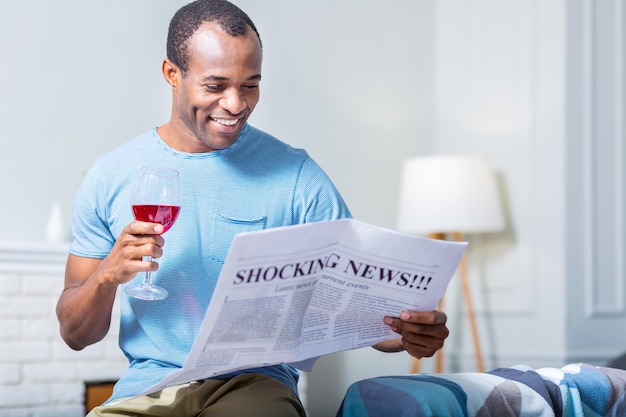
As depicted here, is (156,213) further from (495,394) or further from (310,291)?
(495,394)

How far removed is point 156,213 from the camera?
1.58 m

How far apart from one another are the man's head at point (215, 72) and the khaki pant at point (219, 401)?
49cm

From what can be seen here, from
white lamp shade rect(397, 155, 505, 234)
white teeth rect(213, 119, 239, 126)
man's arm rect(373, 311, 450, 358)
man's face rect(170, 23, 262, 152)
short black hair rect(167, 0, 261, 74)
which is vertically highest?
short black hair rect(167, 0, 261, 74)

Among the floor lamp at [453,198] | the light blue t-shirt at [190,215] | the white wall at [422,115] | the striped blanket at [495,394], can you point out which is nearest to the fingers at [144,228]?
the light blue t-shirt at [190,215]

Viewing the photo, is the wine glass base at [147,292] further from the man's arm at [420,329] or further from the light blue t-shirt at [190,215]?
the man's arm at [420,329]

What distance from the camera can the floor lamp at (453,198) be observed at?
4109 millimetres

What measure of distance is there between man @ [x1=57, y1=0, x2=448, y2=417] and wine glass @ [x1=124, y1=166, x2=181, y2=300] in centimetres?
6

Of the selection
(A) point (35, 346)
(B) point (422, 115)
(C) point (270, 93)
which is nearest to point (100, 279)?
(A) point (35, 346)

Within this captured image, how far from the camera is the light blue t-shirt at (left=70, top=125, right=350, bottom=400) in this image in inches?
68.1

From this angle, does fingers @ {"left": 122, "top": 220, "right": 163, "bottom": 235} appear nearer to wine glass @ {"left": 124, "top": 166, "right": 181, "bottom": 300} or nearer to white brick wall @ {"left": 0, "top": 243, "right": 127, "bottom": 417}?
wine glass @ {"left": 124, "top": 166, "right": 181, "bottom": 300}

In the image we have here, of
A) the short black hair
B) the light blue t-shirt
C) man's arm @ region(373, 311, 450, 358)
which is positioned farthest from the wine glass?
man's arm @ region(373, 311, 450, 358)

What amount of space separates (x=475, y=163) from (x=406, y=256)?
280 centimetres

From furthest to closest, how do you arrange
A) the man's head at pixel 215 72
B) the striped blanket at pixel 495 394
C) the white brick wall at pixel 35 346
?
the white brick wall at pixel 35 346 → the man's head at pixel 215 72 → the striped blanket at pixel 495 394

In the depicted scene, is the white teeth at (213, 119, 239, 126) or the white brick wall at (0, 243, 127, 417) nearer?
the white teeth at (213, 119, 239, 126)
